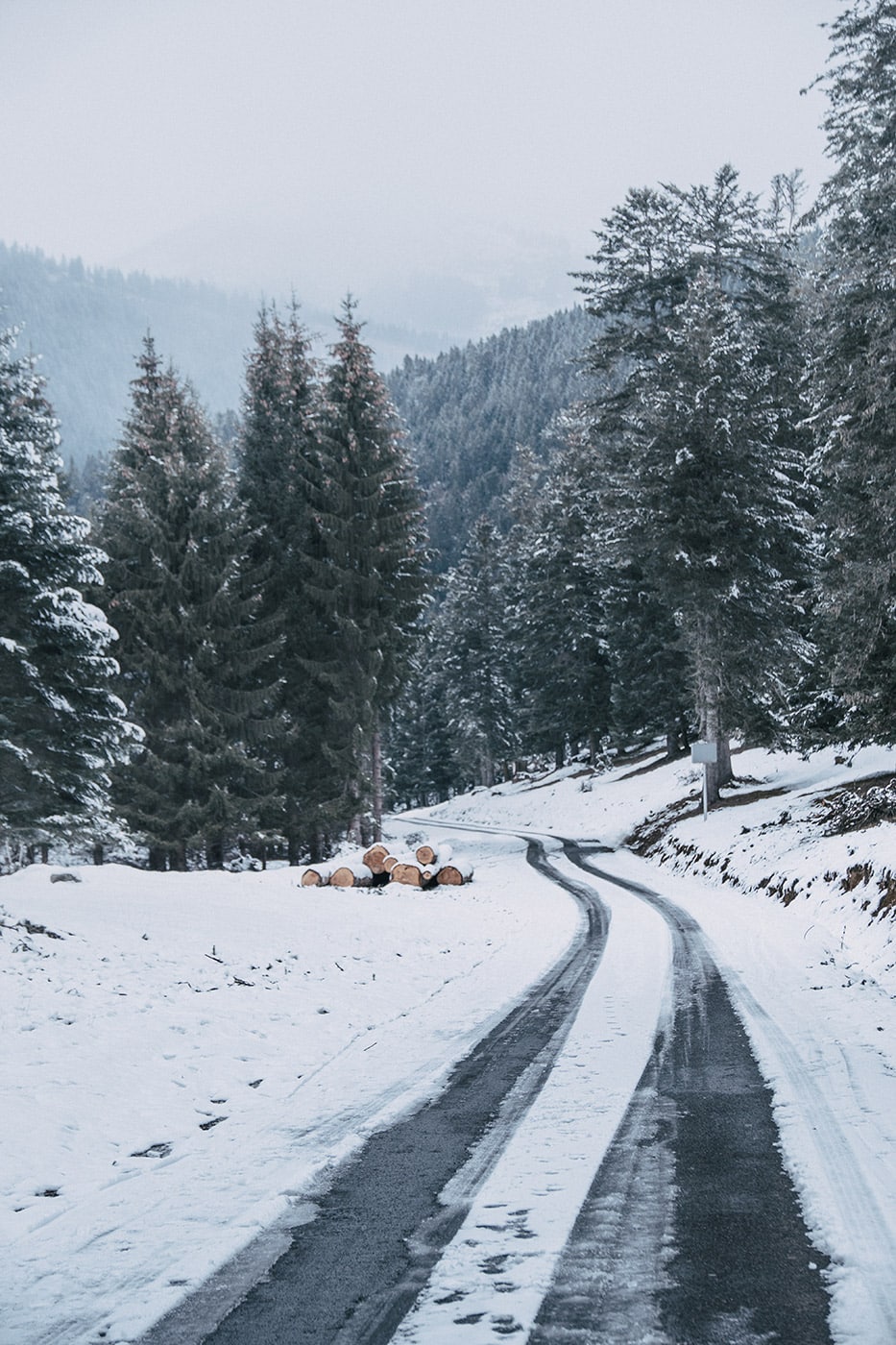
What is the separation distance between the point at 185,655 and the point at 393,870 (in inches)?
457

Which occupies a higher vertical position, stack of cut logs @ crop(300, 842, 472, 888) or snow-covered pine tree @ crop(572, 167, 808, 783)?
snow-covered pine tree @ crop(572, 167, 808, 783)

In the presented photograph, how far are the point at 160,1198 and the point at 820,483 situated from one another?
92.9 feet

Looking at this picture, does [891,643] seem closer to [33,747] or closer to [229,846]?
[33,747]

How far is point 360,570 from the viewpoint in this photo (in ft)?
95.3

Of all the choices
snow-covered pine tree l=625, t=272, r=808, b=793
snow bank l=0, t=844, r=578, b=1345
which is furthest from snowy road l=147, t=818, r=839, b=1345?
snow-covered pine tree l=625, t=272, r=808, b=793

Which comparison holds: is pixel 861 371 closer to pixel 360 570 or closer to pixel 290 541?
pixel 360 570

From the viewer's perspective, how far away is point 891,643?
53.8 ft

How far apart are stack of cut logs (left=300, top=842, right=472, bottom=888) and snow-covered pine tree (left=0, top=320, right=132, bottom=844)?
5.94m

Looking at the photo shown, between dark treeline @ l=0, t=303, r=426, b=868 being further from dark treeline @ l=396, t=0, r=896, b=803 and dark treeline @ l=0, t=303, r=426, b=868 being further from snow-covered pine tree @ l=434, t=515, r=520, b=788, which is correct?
snow-covered pine tree @ l=434, t=515, r=520, b=788

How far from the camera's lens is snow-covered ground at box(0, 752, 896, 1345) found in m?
3.45

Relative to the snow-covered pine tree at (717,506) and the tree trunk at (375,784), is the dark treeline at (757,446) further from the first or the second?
the tree trunk at (375,784)

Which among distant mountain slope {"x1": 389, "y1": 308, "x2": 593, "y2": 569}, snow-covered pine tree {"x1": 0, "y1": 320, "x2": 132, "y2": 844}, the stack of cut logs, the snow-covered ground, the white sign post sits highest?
distant mountain slope {"x1": 389, "y1": 308, "x2": 593, "y2": 569}

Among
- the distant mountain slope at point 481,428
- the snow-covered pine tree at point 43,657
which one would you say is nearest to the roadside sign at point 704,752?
the snow-covered pine tree at point 43,657

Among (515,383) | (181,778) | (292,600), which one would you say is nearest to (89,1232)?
(181,778)
